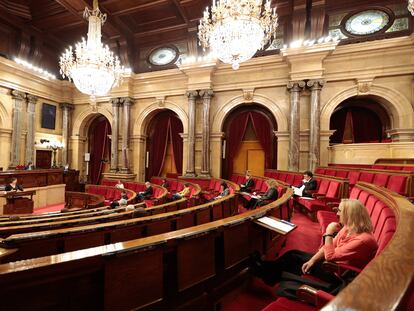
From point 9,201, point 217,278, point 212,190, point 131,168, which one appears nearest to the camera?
point 217,278

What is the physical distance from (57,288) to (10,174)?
8.08 m

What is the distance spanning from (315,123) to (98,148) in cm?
964

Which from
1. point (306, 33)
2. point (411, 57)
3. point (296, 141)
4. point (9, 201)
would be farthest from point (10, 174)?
point (411, 57)

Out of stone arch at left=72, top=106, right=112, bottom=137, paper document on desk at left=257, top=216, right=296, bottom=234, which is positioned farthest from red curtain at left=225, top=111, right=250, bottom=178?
paper document on desk at left=257, top=216, right=296, bottom=234

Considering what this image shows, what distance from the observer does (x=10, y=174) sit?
709 centimetres

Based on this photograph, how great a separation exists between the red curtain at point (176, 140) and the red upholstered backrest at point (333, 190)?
262 inches

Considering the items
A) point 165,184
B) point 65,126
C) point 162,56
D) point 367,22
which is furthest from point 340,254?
point 65,126

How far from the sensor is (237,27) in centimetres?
444

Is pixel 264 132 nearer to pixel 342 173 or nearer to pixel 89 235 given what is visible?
pixel 342 173

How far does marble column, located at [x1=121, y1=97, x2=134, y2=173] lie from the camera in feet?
31.3

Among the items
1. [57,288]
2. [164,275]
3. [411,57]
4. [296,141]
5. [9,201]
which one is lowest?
[9,201]

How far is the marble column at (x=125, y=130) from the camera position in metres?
9.53

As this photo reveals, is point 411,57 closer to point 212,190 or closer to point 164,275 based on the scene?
point 212,190

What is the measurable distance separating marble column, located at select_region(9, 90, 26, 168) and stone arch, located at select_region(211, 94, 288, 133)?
25.1 feet
